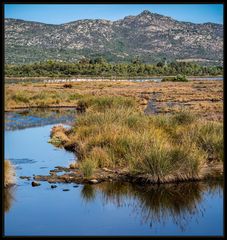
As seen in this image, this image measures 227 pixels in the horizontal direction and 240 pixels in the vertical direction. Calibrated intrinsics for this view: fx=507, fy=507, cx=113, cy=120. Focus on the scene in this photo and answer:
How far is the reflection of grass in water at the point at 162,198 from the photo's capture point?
11.0m

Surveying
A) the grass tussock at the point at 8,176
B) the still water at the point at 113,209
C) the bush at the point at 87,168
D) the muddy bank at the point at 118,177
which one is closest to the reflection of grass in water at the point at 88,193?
the still water at the point at 113,209

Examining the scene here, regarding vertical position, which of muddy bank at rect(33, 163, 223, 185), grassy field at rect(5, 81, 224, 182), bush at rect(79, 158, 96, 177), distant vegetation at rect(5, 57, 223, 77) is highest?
distant vegetation at rect(5, 57, 223, 77)

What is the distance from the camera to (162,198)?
39.8ft

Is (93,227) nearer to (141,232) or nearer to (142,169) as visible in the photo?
(141,232)

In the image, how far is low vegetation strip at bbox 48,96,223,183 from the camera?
1352 cm

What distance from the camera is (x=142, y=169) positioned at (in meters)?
13.7

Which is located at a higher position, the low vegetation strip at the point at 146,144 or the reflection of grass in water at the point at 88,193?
the low vegetation strip at the point at 146,144

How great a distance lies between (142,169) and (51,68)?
4450 inches

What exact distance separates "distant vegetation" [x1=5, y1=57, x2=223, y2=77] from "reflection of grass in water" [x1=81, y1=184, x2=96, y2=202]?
99.5 meters

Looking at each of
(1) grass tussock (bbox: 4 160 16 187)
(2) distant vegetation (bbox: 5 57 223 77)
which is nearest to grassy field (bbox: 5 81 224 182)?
(1) grass tussock (bbox: 4 160 16 187)

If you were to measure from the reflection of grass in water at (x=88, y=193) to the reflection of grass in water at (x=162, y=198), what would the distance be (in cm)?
19

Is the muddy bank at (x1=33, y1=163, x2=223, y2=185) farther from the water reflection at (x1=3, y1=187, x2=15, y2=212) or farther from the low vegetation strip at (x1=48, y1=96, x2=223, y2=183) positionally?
the water reflection at (x1=3, y1=187, x2=15, y2=212)

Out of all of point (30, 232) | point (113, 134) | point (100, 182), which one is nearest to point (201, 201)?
point (100, 182)

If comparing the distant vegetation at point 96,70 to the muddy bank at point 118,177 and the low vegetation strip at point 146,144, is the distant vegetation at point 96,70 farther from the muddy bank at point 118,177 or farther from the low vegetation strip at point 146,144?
the muddy bank at point 118,177
